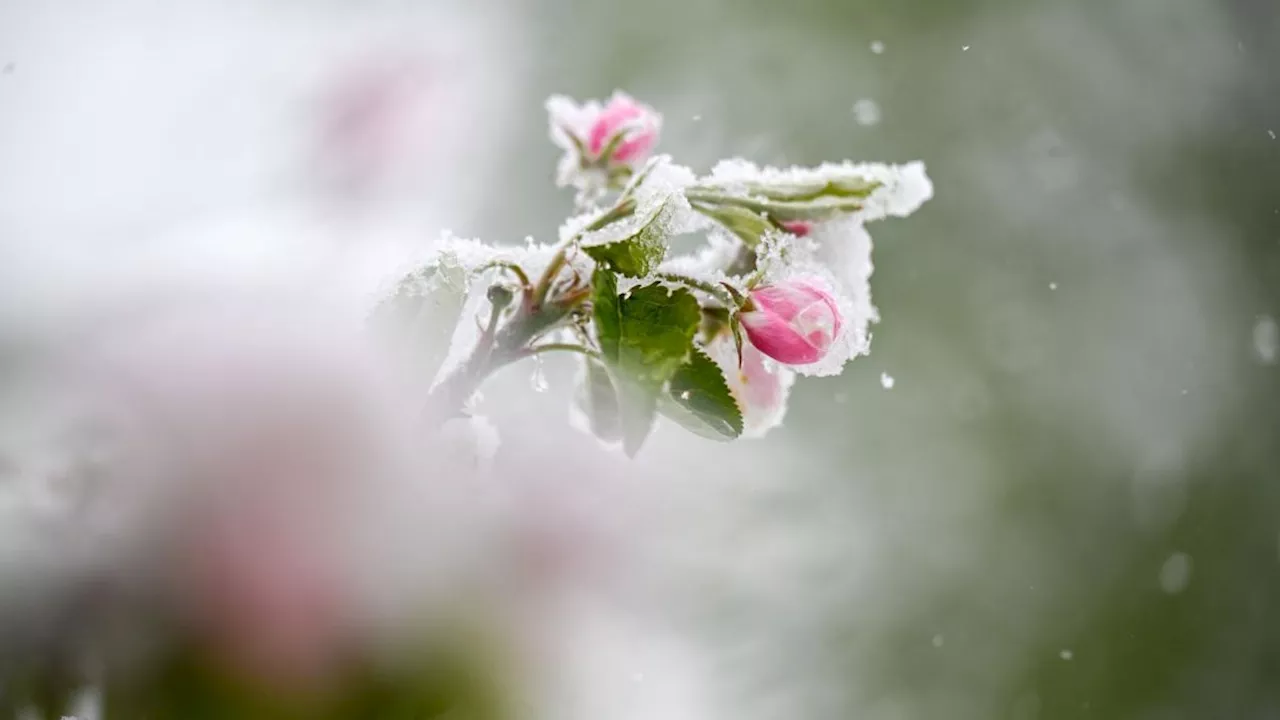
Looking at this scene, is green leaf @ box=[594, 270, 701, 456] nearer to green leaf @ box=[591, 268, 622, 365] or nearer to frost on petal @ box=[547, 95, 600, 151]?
green leaf @ box=[591, 268, 622, 365]

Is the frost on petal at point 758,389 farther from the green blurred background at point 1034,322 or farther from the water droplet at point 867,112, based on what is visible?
the water droplet at point 867,112

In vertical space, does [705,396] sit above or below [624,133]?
below

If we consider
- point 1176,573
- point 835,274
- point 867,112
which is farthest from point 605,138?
point 1176,573

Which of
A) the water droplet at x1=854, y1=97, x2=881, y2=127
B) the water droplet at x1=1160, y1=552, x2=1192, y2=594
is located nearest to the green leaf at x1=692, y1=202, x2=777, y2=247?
the water droplet at x1=854, y1=97, x2=881, y2=127

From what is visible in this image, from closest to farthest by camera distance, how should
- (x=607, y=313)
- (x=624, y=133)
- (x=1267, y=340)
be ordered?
1. (x=607, y=313)
2. (x=624, y=133)
3. (x=1267, y=340)

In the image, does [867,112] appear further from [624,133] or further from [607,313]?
[607,313]

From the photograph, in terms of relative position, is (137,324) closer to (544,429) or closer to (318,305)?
(318,305)
